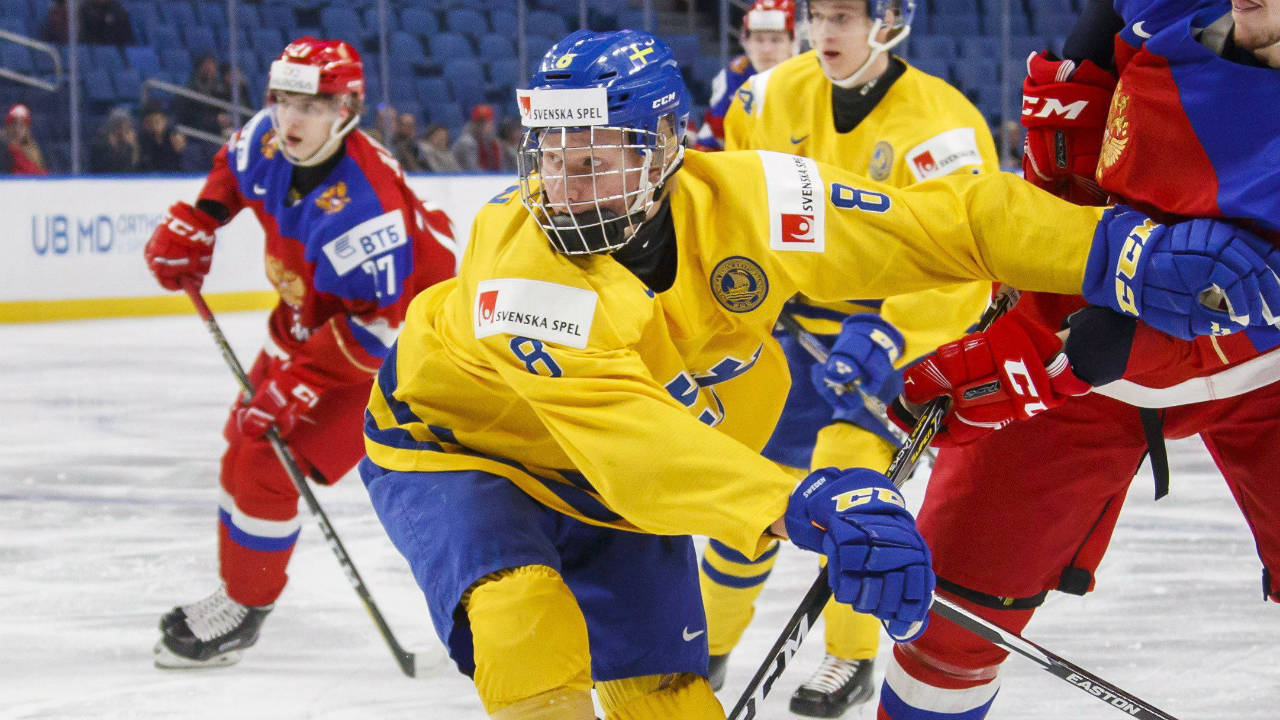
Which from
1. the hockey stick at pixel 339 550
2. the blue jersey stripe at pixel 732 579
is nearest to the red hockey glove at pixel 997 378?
the blue jersey stripe at pixel 732 579

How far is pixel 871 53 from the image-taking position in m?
2.91

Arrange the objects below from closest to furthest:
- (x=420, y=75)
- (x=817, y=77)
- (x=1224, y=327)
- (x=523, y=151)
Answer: (x=1224, y=327), (x=523, y=151), (x=817, y=77), (x=420, y=75)

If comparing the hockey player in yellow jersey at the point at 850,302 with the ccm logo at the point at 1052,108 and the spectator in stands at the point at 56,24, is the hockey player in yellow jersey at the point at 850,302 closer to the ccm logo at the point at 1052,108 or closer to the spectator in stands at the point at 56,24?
the ccm logo at the point at 1052,108

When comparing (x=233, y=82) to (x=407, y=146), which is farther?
(x=407, y=146)

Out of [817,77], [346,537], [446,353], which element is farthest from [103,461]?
[446,353]

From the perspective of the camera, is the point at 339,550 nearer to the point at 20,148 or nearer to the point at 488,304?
the point at 488,304

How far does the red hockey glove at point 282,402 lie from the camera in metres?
2.90

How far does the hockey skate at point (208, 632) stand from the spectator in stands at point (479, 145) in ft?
19.3

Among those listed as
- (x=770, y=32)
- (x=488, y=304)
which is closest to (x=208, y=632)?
(x=488, y=304)

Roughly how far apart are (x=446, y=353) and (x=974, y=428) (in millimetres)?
653

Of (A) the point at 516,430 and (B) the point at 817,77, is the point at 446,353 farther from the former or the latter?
(B) the point at 817,77

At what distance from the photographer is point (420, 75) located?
883cm

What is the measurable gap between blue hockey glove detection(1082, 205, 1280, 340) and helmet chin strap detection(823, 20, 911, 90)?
133 cm

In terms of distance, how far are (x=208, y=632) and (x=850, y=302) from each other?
141cm
